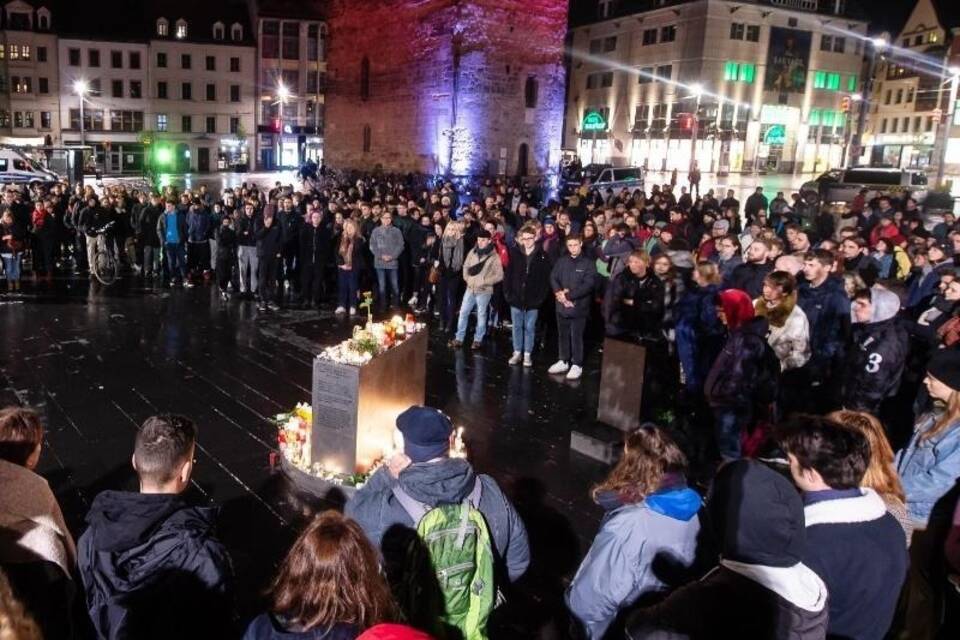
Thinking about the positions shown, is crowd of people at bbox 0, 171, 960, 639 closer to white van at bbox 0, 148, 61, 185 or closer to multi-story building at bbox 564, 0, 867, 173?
white van at bbox 0, 148, 61, 185

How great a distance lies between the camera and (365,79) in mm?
46594

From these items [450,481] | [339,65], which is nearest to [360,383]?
[450,481]

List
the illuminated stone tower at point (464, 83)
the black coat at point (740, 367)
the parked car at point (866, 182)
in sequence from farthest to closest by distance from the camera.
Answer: the illuminated stone tower at point (464, 83) < the parked car at point (866, 182) < the black coat at point (740, 367)

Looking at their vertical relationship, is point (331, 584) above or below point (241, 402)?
above

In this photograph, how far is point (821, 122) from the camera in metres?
59.0

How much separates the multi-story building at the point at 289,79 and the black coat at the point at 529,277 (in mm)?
52727

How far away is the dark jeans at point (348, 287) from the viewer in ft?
42.3

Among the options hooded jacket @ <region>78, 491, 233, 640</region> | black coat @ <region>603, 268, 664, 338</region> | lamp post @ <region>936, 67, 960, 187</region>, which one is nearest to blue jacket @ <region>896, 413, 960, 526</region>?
hooded jacket @ <region>78, 491, 233, 640</region>

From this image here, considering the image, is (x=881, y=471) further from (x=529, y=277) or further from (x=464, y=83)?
(x=464, y=83)

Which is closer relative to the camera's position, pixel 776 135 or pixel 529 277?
pixel 529 277

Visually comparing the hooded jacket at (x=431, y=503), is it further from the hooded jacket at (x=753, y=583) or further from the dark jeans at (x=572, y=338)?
the dark jeans at (x=572, y=338)

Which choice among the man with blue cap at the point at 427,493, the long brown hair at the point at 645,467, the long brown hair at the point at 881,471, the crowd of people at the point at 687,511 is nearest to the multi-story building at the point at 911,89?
the crowd of people at the point at 687,511

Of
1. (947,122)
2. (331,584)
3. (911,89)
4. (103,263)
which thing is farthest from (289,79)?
(331,584)

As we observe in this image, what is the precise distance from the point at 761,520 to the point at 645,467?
2.75 ft
